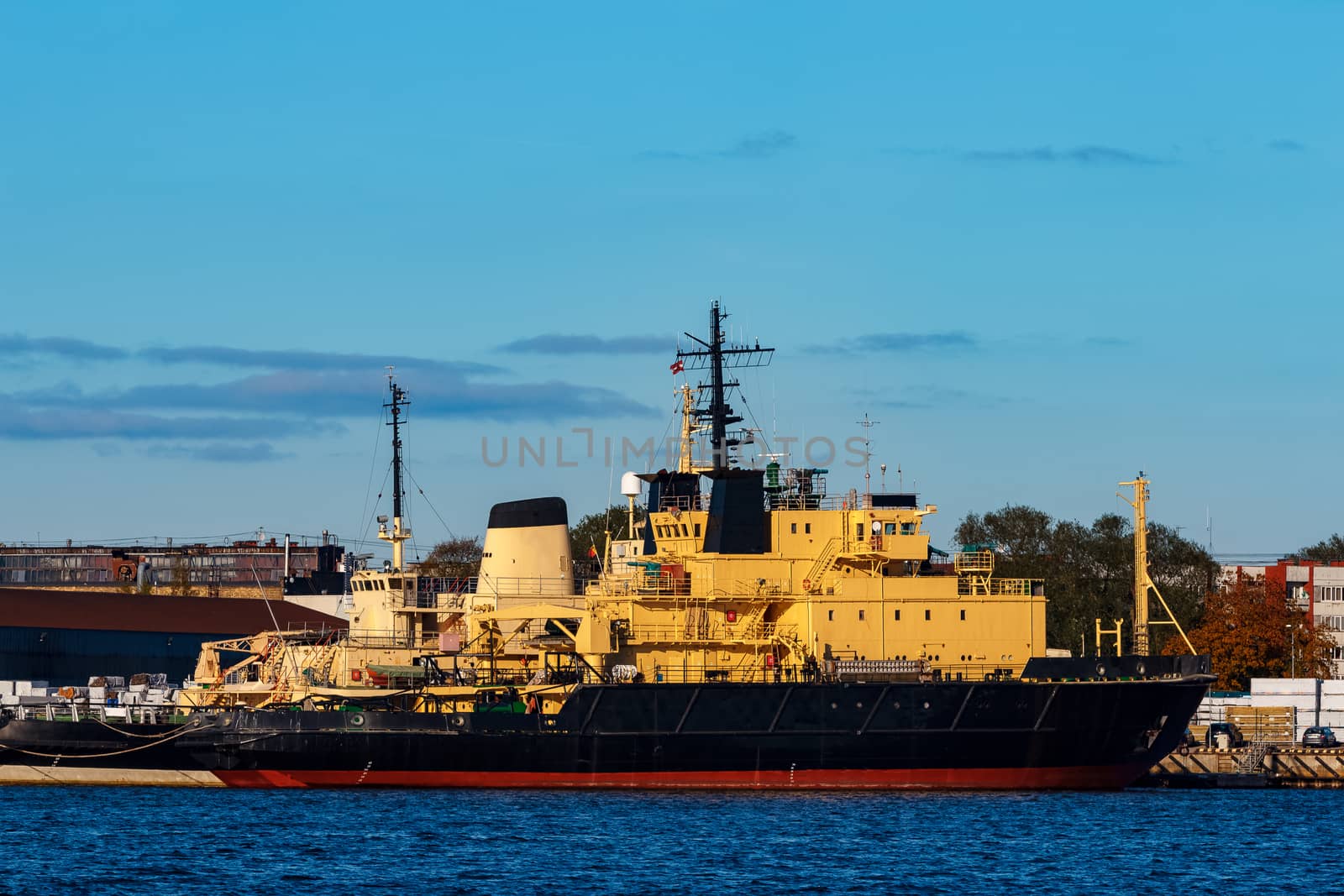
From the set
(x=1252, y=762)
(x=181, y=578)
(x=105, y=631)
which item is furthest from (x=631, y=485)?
(x=181, y=578)

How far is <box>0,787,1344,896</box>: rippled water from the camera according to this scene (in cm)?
3753

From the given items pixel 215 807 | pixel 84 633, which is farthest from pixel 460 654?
pixel 84 633

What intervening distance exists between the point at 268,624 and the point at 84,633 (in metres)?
10.4

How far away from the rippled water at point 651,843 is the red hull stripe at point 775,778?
562 mm

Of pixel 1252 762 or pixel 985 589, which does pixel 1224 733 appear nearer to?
pixel 1252 762

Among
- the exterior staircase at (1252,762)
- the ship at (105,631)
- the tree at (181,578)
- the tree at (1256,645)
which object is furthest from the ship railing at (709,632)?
the tree at (181,578)

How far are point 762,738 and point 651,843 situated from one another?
8.97 meters

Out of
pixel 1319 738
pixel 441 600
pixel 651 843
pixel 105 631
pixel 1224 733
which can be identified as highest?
pixel 441 600

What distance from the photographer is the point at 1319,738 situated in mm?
63938

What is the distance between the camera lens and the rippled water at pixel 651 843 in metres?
37.5

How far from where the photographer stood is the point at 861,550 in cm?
5269

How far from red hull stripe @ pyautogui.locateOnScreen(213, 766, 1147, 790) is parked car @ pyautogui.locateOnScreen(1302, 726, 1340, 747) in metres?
14.4

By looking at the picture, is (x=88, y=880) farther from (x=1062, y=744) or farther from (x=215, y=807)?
(x=1062, y=744)

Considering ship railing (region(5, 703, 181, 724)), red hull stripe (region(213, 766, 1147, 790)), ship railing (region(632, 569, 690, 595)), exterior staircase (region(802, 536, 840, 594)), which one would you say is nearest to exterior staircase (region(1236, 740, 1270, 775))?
red hull stripe (region(213, 766, 1147, 790))
